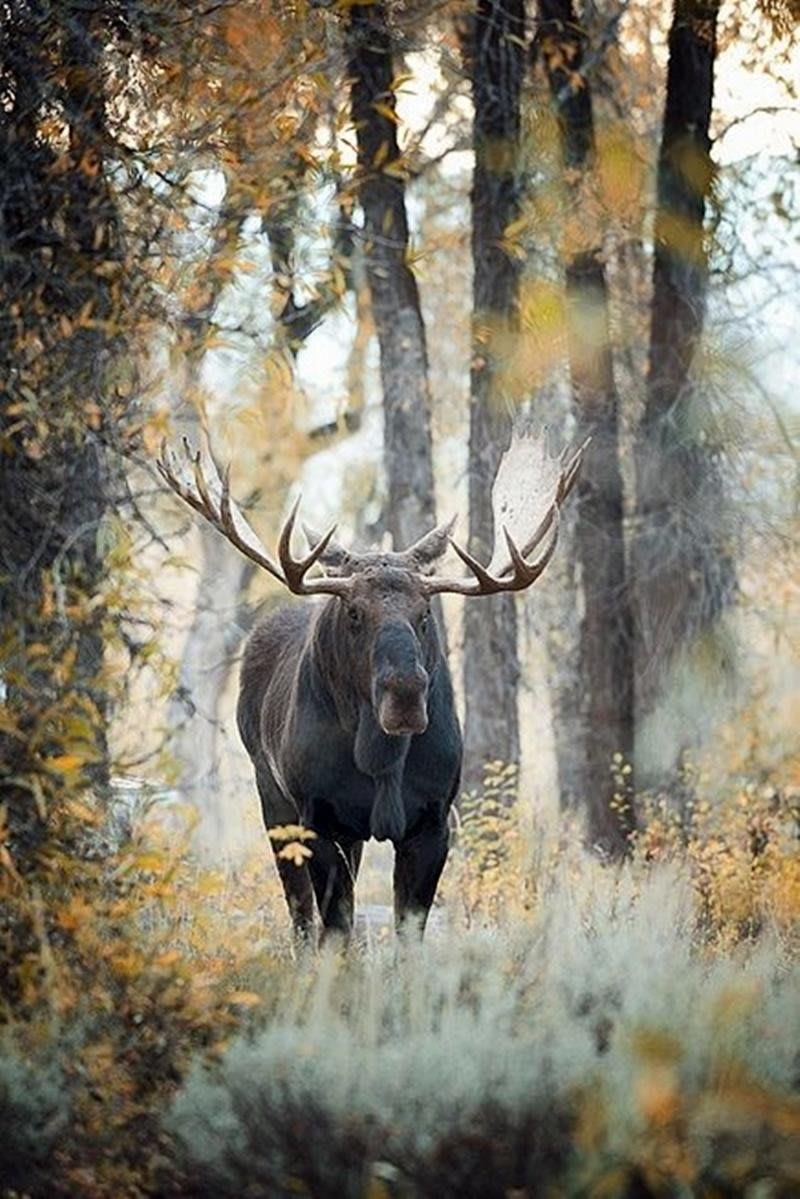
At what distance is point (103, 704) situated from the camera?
285 inches

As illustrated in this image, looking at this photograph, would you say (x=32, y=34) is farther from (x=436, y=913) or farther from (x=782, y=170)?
(x=782, y=170)

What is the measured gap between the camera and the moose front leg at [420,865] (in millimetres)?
8891

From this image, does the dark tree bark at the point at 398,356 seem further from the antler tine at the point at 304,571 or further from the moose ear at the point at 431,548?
the antler tine at the point at 304,571

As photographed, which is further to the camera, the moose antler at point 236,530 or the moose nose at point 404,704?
the moose antler at point 236,530

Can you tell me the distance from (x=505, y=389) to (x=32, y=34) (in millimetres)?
6436

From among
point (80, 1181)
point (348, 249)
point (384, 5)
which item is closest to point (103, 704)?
point (80, 1181)

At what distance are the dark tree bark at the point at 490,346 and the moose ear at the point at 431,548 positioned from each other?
169 inches

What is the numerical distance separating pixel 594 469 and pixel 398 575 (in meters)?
5.35

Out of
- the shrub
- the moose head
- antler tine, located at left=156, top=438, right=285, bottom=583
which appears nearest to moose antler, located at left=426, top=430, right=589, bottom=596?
the moose head

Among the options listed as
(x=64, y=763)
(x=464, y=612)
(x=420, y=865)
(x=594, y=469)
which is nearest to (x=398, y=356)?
(x=594, y=469)

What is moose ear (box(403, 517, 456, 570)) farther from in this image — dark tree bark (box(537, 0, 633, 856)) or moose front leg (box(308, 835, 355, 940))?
dark tree bark (box(537, 0, 633, 856))

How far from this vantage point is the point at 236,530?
8727 mm

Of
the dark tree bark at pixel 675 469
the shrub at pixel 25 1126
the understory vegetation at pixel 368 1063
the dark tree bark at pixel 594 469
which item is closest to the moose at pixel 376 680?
the understory vegetation at pixel 368 1063

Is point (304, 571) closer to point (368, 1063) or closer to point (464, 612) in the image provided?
point (368, 1063)
